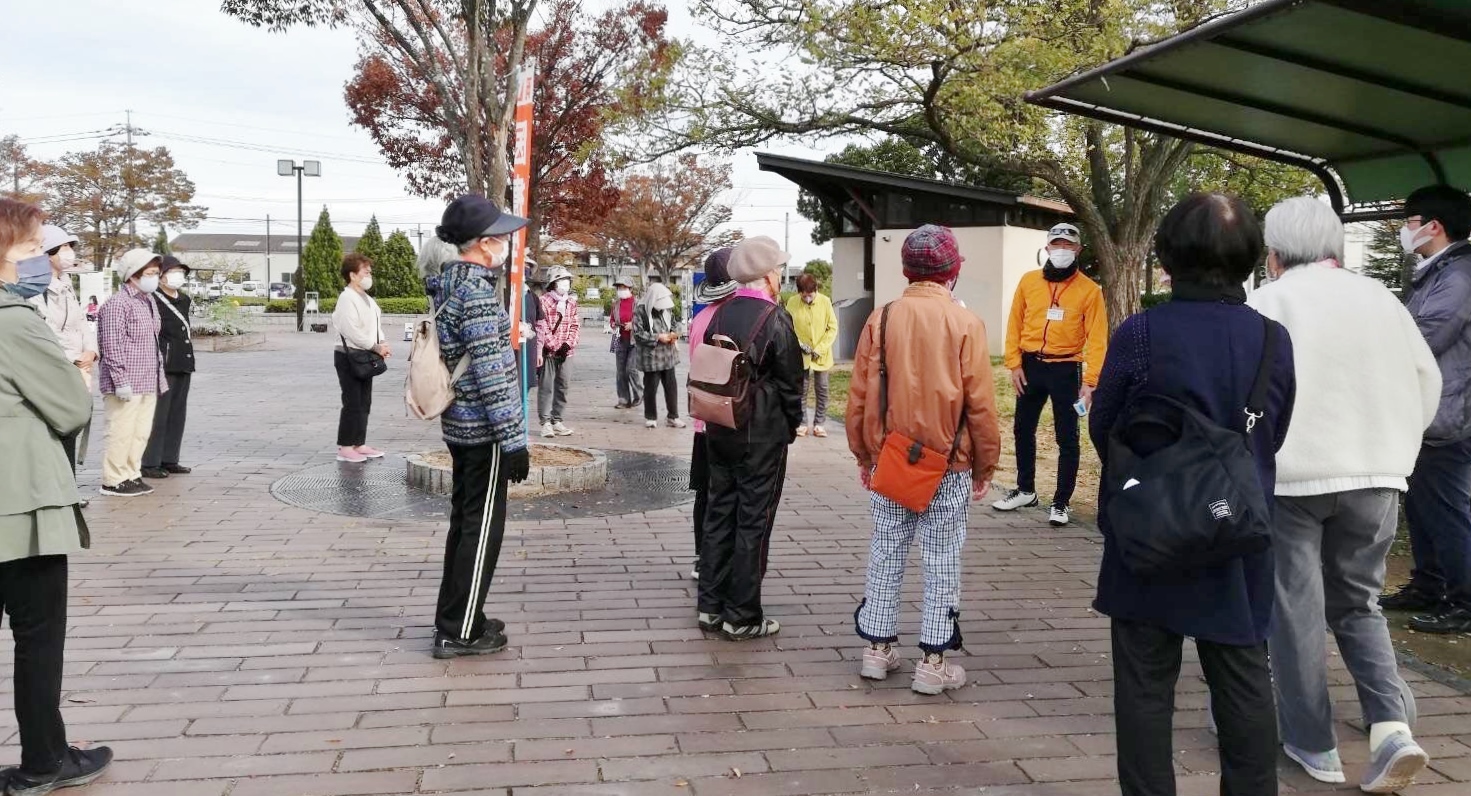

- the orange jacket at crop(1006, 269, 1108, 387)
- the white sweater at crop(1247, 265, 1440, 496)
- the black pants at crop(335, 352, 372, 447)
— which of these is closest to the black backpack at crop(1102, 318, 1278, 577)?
the white sweater at crop(1247, 265, 1440, 496)

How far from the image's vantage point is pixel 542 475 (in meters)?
8.33

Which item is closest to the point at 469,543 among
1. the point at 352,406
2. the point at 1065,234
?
the point at 1065,234

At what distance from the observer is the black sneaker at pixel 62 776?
3.31 metres

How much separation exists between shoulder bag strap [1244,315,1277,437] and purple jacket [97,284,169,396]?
761 cm

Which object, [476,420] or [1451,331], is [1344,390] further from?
[476,420]

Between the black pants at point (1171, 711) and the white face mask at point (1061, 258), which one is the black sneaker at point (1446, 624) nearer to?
the black pants at point (1171, 711)

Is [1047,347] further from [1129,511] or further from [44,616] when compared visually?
[44,616]

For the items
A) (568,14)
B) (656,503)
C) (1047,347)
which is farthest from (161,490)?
(568,14)

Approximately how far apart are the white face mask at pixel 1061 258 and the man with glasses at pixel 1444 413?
208 centimetres

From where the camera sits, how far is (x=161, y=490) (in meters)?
8.30

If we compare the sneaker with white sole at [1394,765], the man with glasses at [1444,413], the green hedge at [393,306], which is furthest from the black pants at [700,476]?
the green hedge at [393,306]

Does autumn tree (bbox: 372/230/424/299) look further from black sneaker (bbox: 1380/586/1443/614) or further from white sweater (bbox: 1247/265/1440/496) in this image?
white sweater (bbox: 1247/265/1440/496)

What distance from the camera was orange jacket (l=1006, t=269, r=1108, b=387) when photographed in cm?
699

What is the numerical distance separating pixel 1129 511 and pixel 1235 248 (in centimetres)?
73
